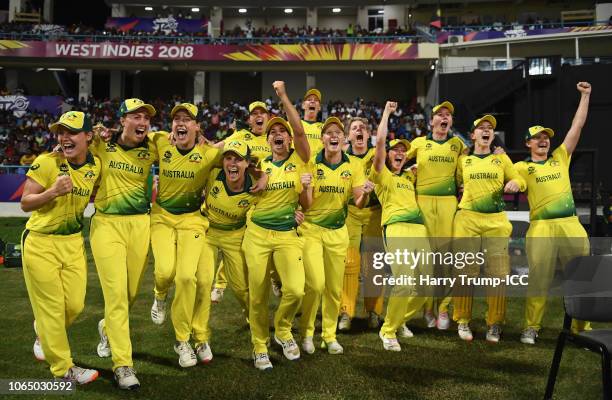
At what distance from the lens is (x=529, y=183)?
6.96m

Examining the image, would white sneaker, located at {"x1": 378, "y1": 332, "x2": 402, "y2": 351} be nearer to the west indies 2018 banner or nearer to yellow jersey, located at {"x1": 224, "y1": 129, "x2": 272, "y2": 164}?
yellow jersey, located at {"x1": 224, "y1": 129, "x2": 272, "y2": 164}

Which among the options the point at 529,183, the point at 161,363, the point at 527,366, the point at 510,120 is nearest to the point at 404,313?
the point at 527,366

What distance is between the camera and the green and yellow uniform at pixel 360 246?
7309mm

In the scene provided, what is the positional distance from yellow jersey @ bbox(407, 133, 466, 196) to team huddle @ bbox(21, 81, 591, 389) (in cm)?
1

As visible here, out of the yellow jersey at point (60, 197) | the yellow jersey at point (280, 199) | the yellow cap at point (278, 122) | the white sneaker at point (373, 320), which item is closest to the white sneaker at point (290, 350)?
the yellow jersey at point (280, 199)

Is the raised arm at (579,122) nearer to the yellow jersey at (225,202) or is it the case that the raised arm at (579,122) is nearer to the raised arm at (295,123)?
the raised arm at (295,123)

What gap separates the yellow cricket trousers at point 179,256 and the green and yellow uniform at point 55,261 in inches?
31.6

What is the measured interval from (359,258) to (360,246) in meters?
0.26

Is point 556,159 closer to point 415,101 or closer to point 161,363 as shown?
point 161,363

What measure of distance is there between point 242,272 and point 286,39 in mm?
26856

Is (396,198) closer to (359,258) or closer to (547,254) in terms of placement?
(359,258)

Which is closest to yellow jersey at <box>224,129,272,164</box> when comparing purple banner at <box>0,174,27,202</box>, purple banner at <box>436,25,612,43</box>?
purple banner at <box>0,174,27,202</box>

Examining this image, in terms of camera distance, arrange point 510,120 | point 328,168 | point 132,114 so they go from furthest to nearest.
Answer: point 510,120 → point 328,168 → point 132,114

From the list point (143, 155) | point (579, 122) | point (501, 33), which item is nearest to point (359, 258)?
point (143, 155)
